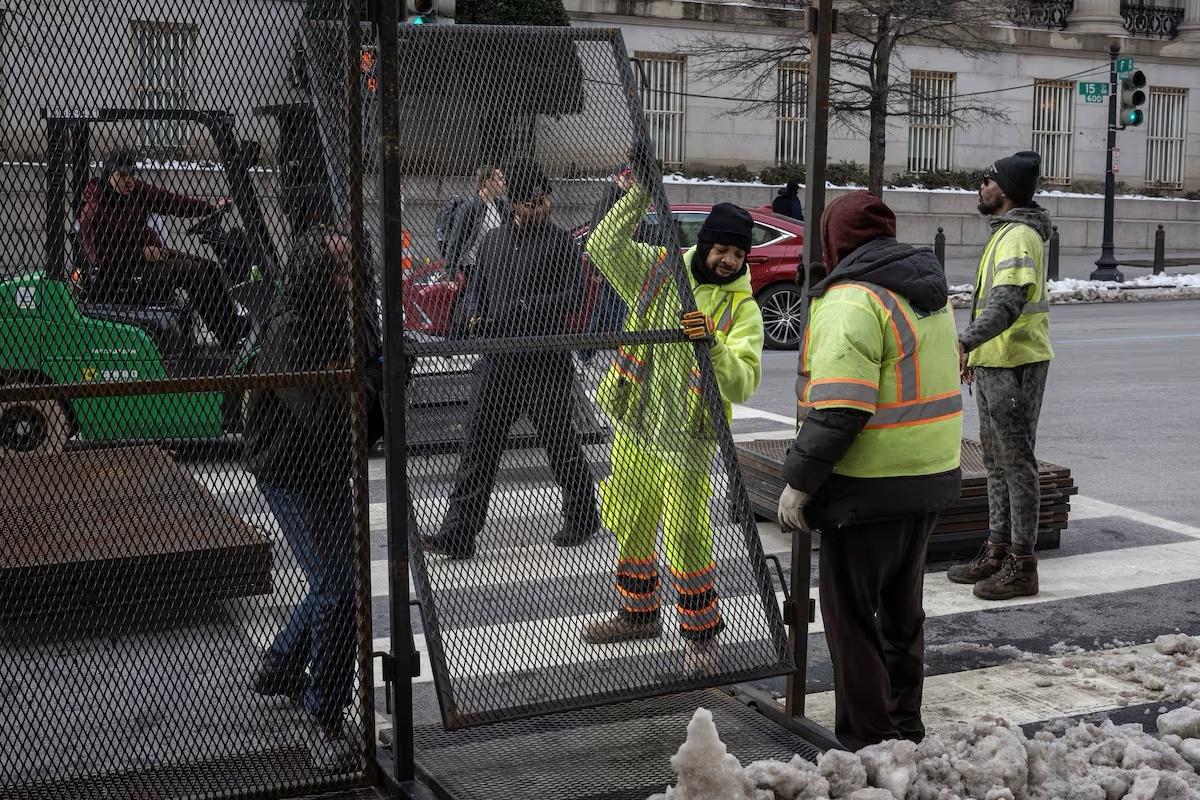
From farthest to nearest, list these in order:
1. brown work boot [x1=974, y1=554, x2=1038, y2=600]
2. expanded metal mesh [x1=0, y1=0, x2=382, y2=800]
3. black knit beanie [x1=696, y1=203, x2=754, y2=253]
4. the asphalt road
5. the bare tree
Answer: the bare tree, the asphalt road, brown work boot [x1=974, y1=554, x2=1038, y2=600], black knit beanie [x1=696, y1=203, x2=754, y2=253], expanded metal mesh [x1=0, y1=0, x2=382, y2=800]

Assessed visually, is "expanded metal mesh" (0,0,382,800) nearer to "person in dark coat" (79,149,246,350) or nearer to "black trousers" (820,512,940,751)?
"person in dark coat" (79,149,246,350)

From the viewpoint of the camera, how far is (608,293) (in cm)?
493

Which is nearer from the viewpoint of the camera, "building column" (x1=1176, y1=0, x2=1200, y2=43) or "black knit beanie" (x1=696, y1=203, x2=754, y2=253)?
"black knit beanie" (x1=696, y1=203, x2=754, y2=253)

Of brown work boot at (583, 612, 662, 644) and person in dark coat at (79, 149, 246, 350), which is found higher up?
person in dark coat at (79, 149, 246, 350)

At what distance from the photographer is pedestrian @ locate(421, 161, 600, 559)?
4.54 m

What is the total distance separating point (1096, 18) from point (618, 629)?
35.6 metres

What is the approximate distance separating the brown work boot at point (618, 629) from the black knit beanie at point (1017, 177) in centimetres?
290

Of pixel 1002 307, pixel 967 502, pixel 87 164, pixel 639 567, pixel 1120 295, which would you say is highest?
pixel 87 164

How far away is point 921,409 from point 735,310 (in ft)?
4.04

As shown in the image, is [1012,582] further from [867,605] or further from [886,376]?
[886,376]

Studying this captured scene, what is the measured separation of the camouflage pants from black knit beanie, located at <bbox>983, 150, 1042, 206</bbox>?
78 cm

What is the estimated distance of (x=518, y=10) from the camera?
2420 cm

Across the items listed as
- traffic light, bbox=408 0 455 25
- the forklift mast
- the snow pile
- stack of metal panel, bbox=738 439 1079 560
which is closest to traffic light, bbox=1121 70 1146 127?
traffic light, bbox=408 0 455 25

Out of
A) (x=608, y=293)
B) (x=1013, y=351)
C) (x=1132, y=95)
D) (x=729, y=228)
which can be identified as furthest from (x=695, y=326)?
(x=1132, y=95)
